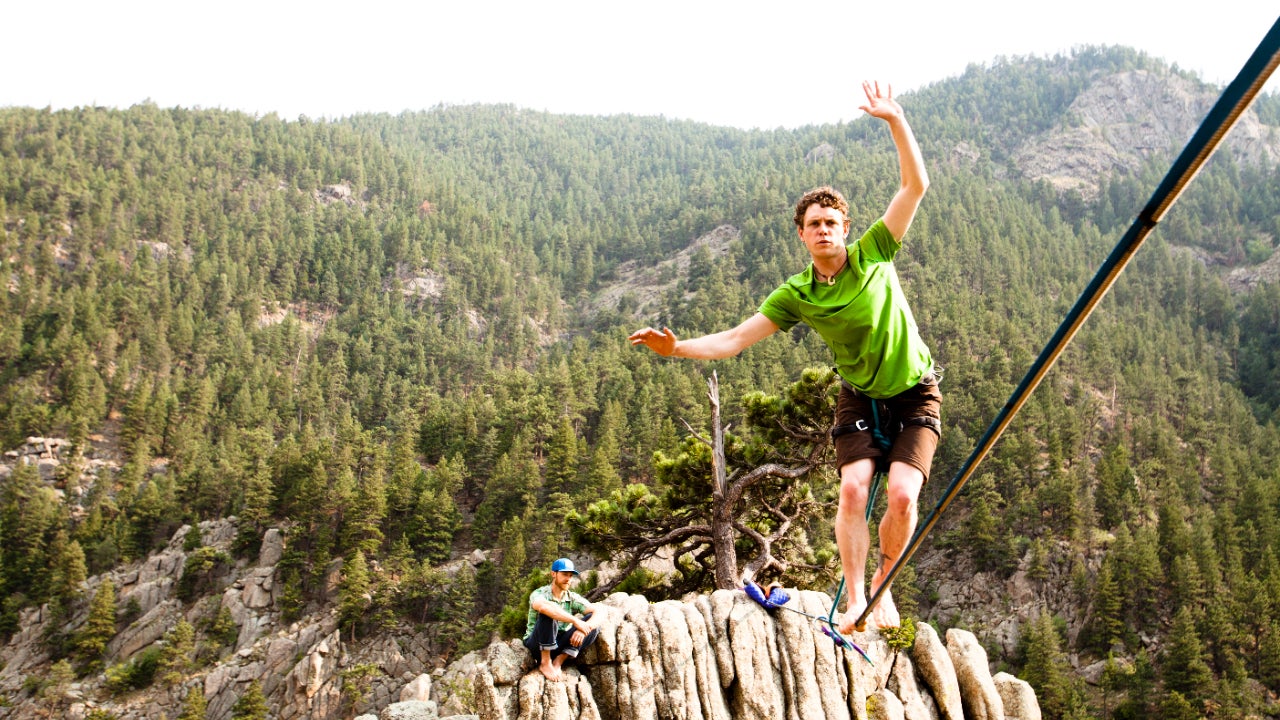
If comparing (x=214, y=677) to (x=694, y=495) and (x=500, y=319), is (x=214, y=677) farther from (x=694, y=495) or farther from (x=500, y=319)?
(x=500, y=319)

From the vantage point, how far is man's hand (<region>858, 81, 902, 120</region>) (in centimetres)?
341

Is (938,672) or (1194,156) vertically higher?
(1194,156)

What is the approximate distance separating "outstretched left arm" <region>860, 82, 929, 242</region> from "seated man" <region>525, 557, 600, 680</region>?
18.7ft

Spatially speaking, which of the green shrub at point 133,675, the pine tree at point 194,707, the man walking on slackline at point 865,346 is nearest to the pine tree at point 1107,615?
the pine tree at point 194,707

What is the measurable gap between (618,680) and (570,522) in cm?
514

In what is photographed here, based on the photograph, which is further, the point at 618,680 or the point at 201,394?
the point at 201,394

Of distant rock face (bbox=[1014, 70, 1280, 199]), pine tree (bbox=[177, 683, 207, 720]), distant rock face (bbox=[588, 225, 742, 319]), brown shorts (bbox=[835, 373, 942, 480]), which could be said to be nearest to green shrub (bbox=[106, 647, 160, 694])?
pine tree (bbox=[177, 683, 207, 720])

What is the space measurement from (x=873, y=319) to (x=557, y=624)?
6236 millimetres

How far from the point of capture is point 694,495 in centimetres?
1469

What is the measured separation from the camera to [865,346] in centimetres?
407

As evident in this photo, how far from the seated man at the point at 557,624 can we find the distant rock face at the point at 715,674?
24 cm

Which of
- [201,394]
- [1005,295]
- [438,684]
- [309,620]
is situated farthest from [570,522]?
[1005,295]

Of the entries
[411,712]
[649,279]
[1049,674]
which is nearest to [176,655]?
[411,712]

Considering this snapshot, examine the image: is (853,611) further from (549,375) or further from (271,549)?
(549,375)
